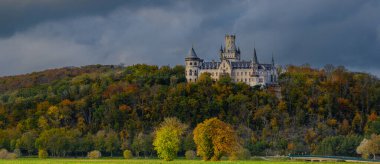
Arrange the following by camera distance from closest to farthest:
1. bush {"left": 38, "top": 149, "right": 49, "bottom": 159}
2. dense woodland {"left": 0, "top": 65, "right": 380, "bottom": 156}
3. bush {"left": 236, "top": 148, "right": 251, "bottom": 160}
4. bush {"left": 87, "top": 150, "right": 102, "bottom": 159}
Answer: bush {"left": 236, "top": 148, "right": 251, "bottom": 160} → bush {"left": 38, "top": 149, "right": 49, "bottom": 159} → bush {"left": 87, "top": 150, "right": 102, "bottom": 159} → dense woodland {"left": 0, "top": 65, "right": 380, "bottom": 156}

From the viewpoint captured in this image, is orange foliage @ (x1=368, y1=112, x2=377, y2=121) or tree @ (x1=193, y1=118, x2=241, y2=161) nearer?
tree @ (x1=193, y1=118, x2=241, y2=161)

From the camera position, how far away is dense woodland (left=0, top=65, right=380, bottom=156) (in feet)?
541

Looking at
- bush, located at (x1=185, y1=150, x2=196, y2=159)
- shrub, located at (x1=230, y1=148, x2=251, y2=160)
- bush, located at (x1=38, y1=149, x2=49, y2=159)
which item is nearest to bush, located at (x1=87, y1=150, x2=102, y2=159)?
bush, located at (x1=38, y1=149, x2=49, y2=159)

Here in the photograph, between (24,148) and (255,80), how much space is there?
63285 mm

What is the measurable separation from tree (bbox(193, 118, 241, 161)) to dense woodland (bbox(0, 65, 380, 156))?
48.1 metres

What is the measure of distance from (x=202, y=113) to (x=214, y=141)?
7345 centimetres

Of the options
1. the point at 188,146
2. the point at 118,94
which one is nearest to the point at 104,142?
the point at 188,146

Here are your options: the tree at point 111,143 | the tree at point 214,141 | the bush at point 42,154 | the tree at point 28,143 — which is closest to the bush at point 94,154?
the tree at point 111,143

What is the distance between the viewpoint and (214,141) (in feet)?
362

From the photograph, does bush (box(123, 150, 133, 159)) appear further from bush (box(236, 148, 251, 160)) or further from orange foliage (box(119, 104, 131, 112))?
orange foliage (box(119, 104, 131, 112))

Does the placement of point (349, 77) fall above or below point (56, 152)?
above

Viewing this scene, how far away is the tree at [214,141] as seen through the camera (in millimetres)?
110125

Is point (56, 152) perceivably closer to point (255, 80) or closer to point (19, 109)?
point (19, 109)

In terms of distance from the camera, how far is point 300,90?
19000 centimetres
